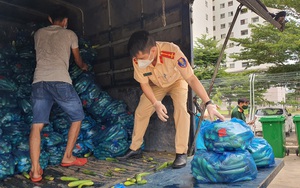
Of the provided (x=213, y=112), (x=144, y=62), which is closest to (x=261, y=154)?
(x=213, y=112)

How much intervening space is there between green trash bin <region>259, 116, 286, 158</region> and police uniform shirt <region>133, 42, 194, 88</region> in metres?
4.63

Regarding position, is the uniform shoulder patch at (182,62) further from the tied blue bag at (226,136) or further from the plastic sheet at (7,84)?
the plastic sheet at (7,84)

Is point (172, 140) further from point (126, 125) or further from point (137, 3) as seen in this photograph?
point (137, 3)

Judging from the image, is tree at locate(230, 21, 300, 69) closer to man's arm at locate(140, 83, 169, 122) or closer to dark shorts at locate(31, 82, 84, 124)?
man's arm at locate(140, 83, 169, 122)

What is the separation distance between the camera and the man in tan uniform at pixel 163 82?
253 centimetres

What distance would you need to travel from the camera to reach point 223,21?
41.8 m

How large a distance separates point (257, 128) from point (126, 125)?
7.96 m

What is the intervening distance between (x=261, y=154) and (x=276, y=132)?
462cm

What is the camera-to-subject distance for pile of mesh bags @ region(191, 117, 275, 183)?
6.91 feet

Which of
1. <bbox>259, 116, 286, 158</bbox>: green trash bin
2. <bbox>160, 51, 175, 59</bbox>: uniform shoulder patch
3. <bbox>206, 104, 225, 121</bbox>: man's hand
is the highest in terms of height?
<bbox>160, 51, 175, 59</bbox>: uniform shoulder patch

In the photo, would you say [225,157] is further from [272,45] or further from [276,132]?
[272,45]

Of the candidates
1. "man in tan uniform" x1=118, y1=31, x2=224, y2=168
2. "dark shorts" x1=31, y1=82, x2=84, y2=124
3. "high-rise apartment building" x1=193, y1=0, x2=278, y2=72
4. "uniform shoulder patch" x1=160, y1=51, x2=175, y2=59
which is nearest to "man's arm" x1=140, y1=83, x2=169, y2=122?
"man in tan uniform" x1=118, y1=31, x2=224, y2=168

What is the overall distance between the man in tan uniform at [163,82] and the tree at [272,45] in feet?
40.4

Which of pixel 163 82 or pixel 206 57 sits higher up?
pixel 206 57
